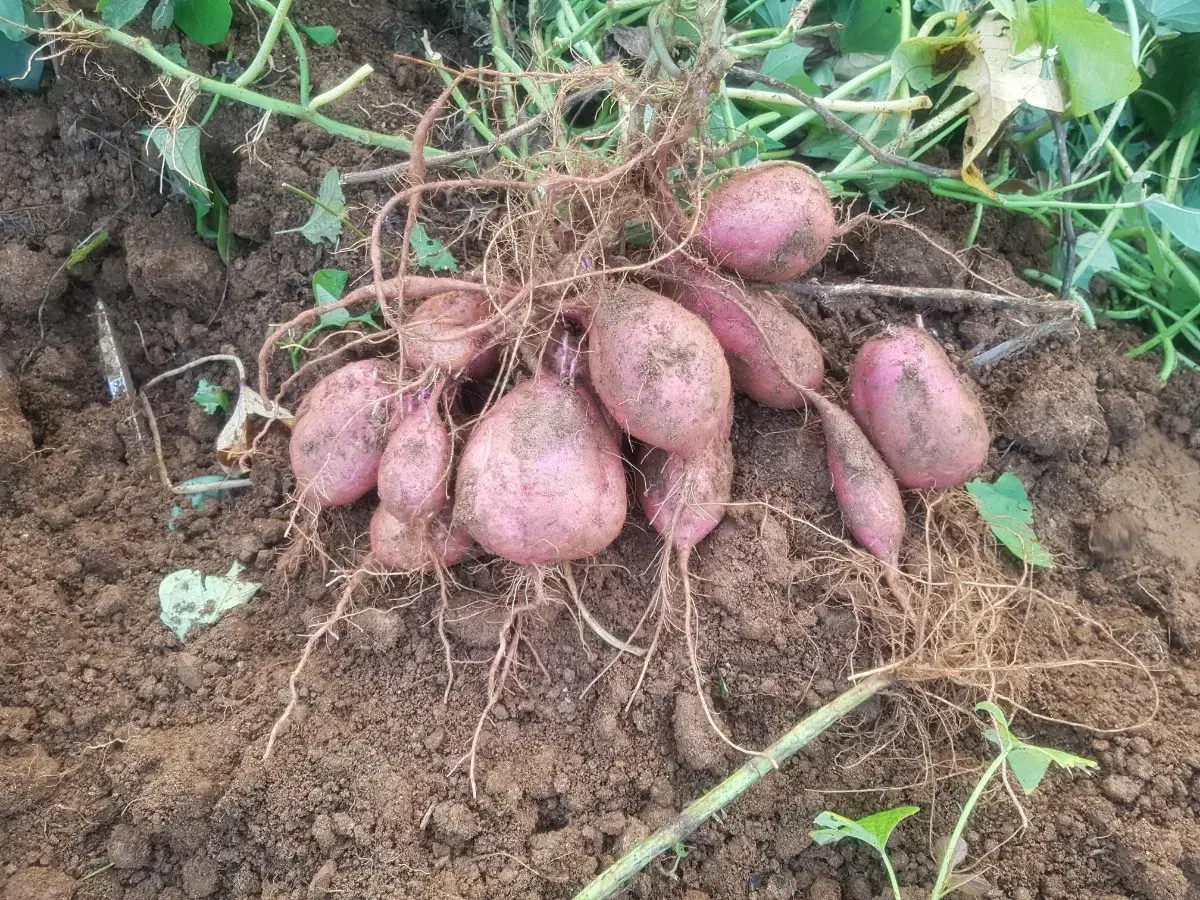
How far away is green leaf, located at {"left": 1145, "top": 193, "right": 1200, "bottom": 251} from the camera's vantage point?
1.39 metres

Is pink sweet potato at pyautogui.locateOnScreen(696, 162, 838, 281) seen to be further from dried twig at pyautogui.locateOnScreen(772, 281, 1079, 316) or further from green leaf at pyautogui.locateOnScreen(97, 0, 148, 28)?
green leaf at pyautogui.locateOnScreen(97, 0, 148, 28)

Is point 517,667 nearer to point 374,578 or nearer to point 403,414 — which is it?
point 374,578

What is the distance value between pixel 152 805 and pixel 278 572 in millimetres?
384

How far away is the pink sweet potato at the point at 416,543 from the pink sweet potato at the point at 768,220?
0.63m

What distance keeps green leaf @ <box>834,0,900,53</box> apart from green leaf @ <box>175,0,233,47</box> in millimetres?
1205

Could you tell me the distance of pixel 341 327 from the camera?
140cm

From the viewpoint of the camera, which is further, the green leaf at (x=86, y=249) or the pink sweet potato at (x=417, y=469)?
the green leaf at (x=86, y=249)

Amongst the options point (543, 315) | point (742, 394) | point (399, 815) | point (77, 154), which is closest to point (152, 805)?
point (399, 815)

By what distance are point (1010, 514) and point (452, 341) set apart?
3.42 ft

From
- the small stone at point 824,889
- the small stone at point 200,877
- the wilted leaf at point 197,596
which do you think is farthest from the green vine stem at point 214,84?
the small stone at point 824,889

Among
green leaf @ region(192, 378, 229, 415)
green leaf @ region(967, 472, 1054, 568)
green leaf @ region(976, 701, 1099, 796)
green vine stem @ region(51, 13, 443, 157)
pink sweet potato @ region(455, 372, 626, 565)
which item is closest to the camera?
green leaf @ region(976, 701, 1099, 796)

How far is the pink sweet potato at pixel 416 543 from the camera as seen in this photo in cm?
121

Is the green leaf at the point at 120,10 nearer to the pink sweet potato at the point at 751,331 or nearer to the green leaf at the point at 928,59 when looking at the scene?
the pink sweet potato at the point at 751,331

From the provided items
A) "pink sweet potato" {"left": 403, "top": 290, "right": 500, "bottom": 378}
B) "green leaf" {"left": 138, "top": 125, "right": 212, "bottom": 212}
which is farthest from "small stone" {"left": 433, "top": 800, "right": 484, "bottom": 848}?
"green leaf" {"left": 138, "top": 125, "right": 212, "bottom": 212}
